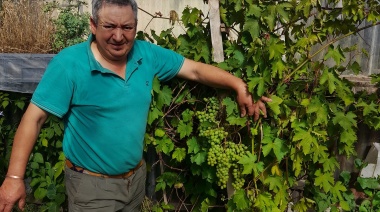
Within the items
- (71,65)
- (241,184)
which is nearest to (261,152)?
(241,184)

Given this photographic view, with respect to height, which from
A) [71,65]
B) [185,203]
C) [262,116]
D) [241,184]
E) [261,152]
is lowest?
[185,203]

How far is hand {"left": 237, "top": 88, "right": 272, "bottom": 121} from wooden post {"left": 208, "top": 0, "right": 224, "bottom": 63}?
325 mm

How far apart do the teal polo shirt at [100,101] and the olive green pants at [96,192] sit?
0.07 metres

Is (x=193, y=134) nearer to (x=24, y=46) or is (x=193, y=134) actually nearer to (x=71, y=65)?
(x=71, y=65)

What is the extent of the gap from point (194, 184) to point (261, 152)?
2.24ft

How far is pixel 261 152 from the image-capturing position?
3.17 m

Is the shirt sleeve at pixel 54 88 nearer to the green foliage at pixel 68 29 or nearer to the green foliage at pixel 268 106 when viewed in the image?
the green foliage at pixel 268 106

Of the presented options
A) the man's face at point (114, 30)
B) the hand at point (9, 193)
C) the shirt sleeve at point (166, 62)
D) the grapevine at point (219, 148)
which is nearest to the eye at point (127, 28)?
the man's face at point (114, 30)

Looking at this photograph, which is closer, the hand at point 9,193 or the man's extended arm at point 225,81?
the hand at point 9,193

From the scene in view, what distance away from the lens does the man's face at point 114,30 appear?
2576 mm

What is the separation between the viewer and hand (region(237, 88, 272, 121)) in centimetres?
295

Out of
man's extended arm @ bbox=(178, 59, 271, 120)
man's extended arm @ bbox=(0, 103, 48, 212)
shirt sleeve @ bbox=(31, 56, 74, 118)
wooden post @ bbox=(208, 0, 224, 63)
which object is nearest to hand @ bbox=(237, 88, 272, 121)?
man's extended arm @ bbox=(178, 59, 271, 120)

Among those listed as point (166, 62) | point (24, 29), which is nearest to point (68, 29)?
point (24, 29)

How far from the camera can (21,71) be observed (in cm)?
443
